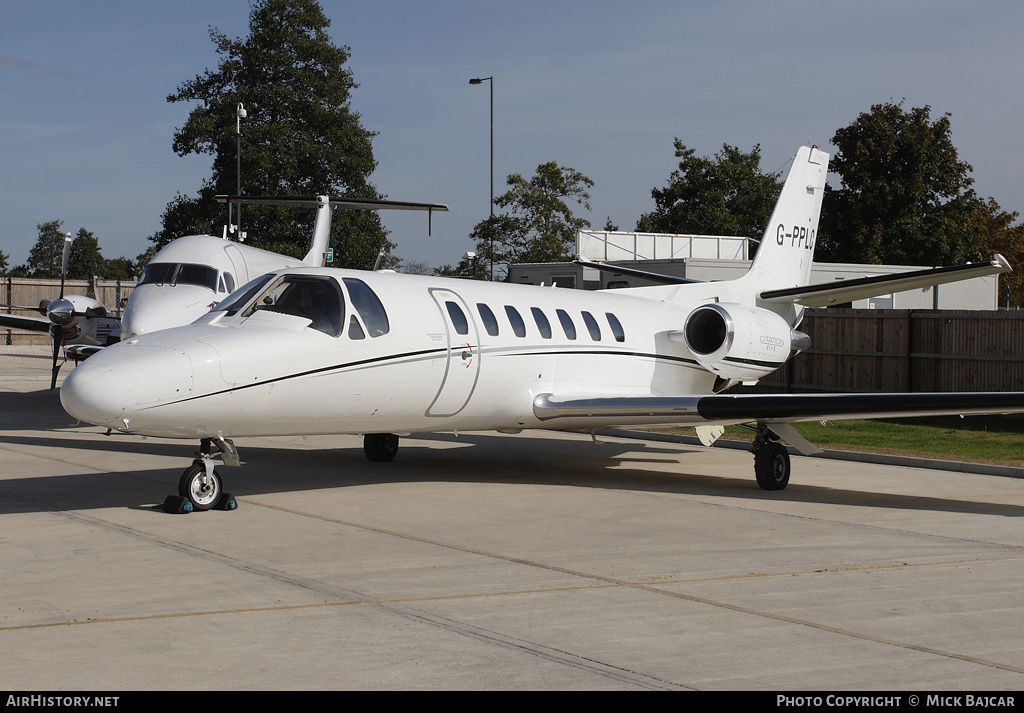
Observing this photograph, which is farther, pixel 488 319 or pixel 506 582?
pixel 488 319

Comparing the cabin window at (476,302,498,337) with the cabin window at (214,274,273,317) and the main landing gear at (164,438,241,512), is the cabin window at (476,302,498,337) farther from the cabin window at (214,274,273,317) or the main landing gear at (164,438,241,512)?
the main landing gear at (164,438,241,512)

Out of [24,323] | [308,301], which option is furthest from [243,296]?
[24,323]

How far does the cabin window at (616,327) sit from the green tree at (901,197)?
39895 millimetres

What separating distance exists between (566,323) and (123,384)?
6.54m

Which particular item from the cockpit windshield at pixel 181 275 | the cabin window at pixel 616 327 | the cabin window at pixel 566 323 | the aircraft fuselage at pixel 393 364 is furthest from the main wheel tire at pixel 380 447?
the cockpit windshield at pixel 181 275

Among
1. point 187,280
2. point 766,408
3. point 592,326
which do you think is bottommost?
point 766,408

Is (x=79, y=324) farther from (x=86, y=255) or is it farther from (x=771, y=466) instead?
(x=86, y=255)

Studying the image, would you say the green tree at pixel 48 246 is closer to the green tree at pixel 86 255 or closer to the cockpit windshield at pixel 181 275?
the green tree at pixel 86 255

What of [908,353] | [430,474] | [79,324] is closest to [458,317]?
[430,474]

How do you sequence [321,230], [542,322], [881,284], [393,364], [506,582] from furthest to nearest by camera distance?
1. [321,230]
2. [881,284]
3. [542,322]
4. [393,364]
5. [506,582]

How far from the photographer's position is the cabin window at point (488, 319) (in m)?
12.7

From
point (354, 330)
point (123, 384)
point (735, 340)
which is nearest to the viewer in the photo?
point (123, 384)

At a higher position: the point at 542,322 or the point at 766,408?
the point at 542,322

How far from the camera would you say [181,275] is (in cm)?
1800
